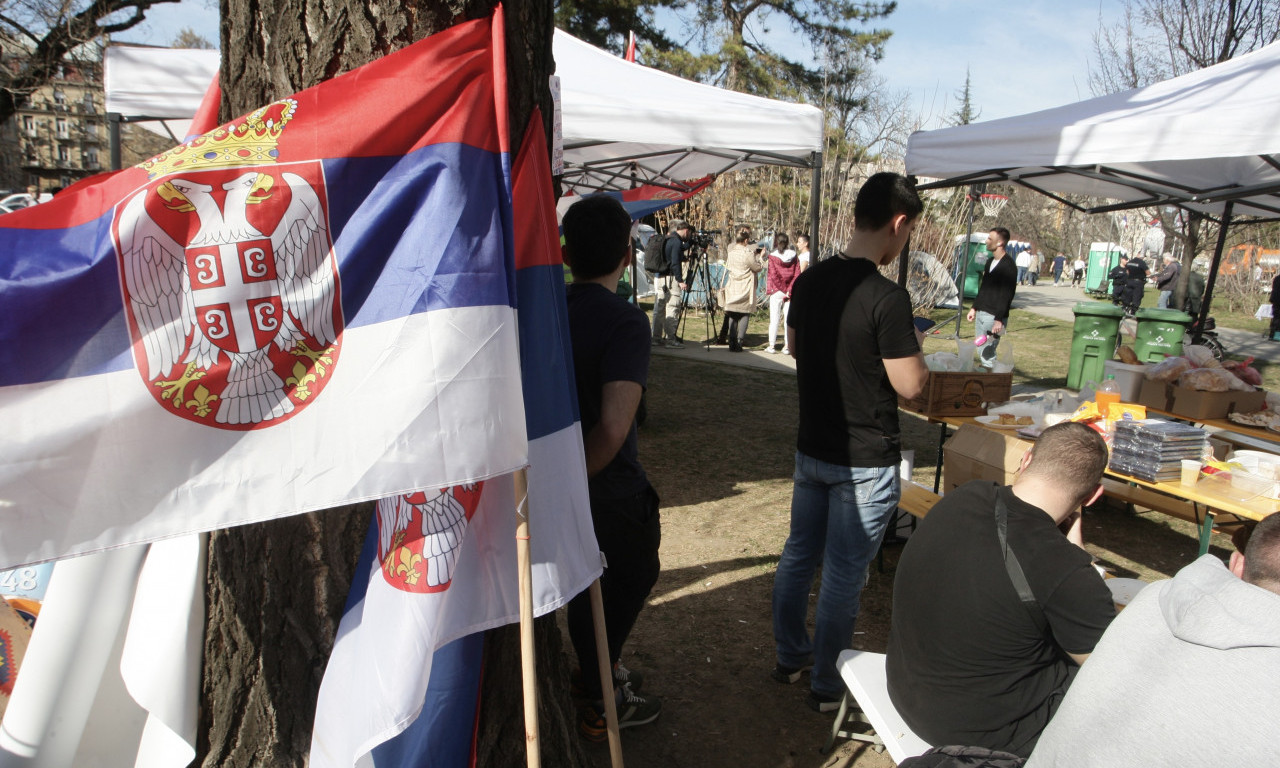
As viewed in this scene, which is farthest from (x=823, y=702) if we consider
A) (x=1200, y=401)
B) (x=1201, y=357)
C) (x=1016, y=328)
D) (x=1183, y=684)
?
(x=1016, y=328)

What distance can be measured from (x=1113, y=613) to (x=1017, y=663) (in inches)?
11.0

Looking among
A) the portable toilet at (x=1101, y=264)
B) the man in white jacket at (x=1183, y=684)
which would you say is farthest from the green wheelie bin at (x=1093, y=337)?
the portable toilet at (x=1101, y=264)

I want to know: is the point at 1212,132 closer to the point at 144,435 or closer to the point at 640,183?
the point at 144,435

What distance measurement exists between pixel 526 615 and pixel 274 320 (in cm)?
75

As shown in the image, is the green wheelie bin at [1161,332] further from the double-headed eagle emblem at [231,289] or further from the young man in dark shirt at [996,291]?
the double-headed eagle emblem at [231,289]

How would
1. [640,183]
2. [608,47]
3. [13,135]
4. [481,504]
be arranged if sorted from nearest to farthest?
[481,504]
[640,183]
[608,47]
[13,135]

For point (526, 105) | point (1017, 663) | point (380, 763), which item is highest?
point (526, 105)

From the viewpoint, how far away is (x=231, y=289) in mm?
1458

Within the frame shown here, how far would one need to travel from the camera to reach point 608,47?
2177 centimetres

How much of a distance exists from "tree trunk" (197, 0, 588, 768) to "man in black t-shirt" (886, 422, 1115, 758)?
1030 millimetres

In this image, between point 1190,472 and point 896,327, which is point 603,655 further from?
point 1190,472

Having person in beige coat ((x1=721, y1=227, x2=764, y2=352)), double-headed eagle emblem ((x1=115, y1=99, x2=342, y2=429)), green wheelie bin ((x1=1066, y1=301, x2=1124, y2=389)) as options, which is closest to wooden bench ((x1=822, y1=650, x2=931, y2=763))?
double-headed eagle emblem ((x1=115, y1=99, x2=342, y2=429))

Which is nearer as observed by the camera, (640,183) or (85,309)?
(85,309)


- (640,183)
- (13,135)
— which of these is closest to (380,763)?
(640,183)
